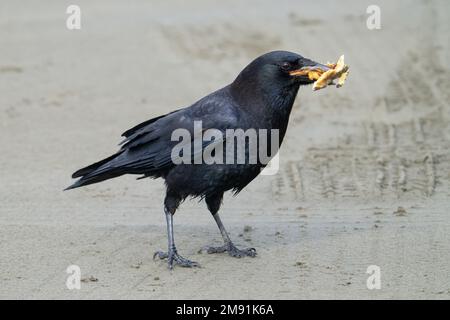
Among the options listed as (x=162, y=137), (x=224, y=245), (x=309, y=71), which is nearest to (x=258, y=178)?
(x=224, y=245)

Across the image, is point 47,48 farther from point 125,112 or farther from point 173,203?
point 173,203

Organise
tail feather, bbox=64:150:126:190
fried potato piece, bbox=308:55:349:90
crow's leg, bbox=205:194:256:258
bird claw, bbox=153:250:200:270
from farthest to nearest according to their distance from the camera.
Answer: crow's leg, bbox=205:194:256:258, tail feather, bbox=64:150:126:190, bird claw, bbox=153:250:200:270, fried potato piece, bbox=308:55:349:90

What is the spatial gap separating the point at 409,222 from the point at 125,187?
2.93 meters

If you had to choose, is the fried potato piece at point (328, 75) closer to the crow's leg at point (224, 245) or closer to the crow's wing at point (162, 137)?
the crow's wing at point (162, 137)

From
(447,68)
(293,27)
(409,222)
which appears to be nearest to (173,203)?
(409,222)

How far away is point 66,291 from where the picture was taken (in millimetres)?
6883

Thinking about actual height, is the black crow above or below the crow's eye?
below

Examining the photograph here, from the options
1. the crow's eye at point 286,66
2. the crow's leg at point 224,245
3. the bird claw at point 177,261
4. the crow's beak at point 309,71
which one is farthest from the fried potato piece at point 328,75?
the bird claw at point 177,261

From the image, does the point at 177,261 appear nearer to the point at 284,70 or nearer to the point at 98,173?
the point at 98,173

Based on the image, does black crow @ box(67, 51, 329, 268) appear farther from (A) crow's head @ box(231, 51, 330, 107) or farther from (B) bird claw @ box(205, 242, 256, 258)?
(B) bird claw @ box(205, 242, 256, 258)

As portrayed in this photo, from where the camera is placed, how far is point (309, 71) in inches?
290

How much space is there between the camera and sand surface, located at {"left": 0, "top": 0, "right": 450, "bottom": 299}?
7.34 metres

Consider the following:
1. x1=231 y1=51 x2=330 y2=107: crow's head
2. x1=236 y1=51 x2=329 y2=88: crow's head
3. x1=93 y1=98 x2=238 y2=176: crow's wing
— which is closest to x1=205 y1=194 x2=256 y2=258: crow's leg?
x1=93 y1=98 x2=238 y2=176: crow's wing

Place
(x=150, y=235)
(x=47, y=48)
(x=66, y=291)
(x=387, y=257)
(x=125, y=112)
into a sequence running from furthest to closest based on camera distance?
(x=47, y=48) → (x=125, y=112) → (x=150, y=235) → (x=387, y=257) → (x=66, y=291)
